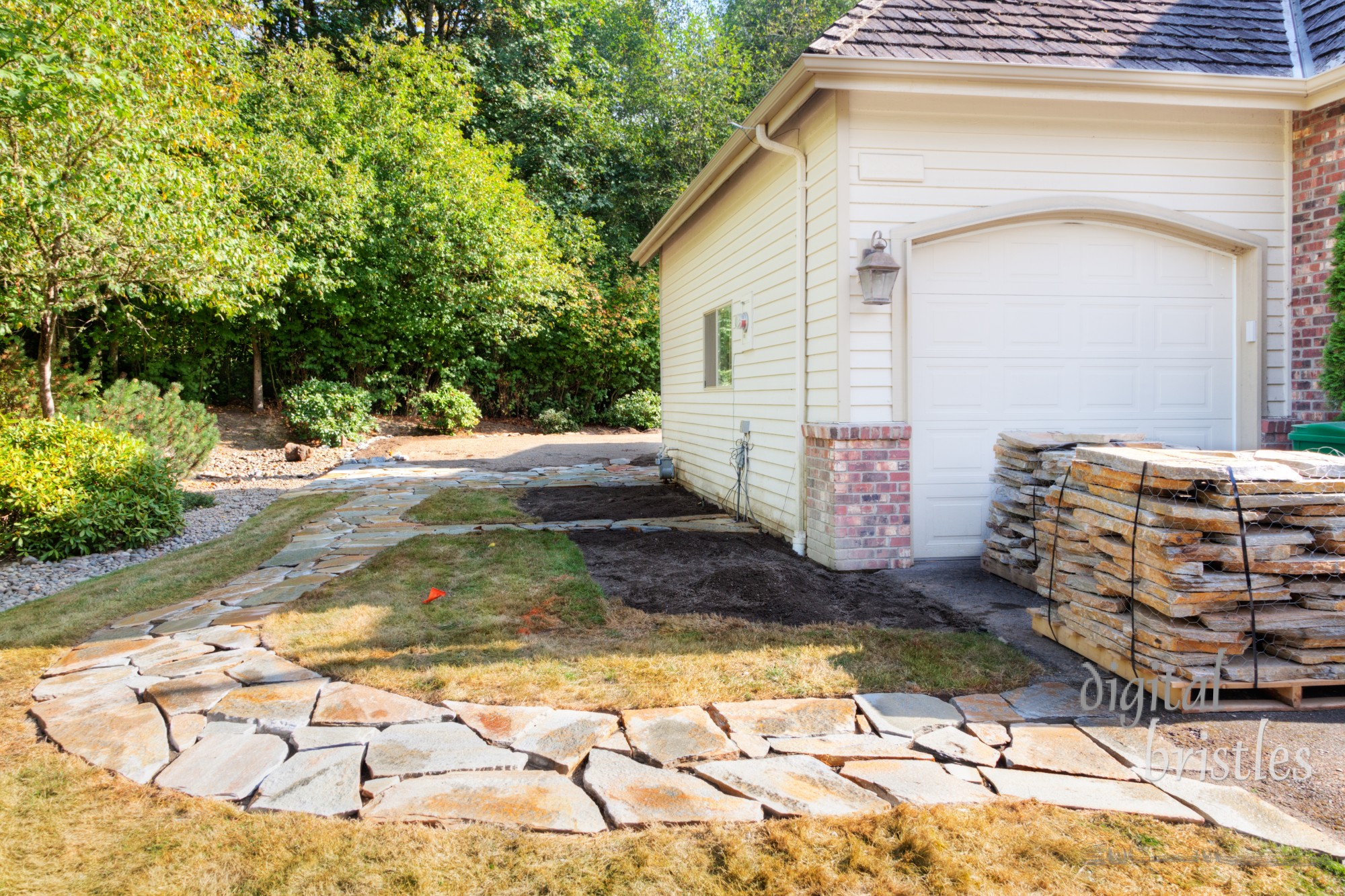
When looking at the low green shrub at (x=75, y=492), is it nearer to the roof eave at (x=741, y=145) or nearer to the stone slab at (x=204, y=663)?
the stone slab at (x=204, y=663)

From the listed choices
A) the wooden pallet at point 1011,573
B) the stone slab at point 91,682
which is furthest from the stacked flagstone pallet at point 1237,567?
the stone slab at point 91,682

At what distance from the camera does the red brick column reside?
5227 mm

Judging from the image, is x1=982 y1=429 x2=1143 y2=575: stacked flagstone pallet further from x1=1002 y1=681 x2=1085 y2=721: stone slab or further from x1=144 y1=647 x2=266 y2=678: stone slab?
x1=144 y1=647 x2=266 y2=678: stone slab

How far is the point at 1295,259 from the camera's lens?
5656mm

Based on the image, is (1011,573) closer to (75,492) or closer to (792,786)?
(792,786)

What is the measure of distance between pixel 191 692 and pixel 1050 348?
213 inches

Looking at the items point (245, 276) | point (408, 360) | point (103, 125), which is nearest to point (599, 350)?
point (408, 360)

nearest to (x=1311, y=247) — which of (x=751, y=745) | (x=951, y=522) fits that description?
(x=951, y=522)

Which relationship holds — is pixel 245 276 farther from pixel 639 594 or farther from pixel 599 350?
pixel 599 350

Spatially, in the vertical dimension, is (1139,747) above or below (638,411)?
below

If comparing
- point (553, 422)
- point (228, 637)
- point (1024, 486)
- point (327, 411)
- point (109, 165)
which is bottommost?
point (228, 637)

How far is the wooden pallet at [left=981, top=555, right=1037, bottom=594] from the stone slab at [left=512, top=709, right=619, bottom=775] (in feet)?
9.11

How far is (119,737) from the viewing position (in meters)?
2.95

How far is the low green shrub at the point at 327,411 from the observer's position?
13789mm
